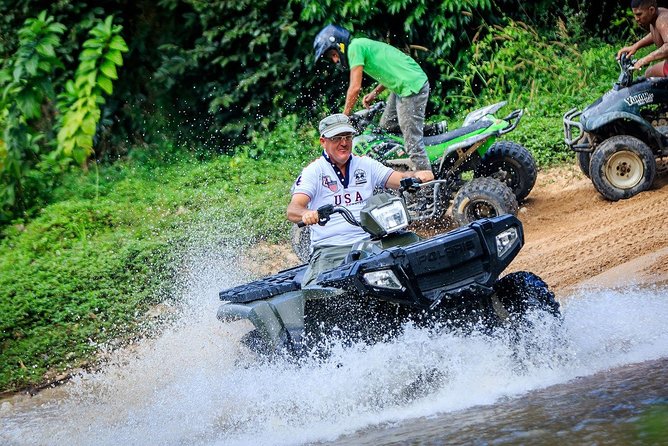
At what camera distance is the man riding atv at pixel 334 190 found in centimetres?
637

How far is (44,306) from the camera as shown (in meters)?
9.14

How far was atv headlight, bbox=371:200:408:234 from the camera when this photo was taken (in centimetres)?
581

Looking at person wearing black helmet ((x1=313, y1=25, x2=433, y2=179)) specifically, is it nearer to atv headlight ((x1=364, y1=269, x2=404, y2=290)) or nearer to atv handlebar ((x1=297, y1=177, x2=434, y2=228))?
atv handlebar ((x1=297, y1=177, x2=434, y2=228))

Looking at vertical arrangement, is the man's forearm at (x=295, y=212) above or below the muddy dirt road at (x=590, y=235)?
above

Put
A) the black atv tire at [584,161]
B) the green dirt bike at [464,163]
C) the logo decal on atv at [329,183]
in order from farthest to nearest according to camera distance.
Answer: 1. the black atv tire at [584,161]
2. the green dirt bike at [464,163]
3. the logo decal on atv at [329,183]

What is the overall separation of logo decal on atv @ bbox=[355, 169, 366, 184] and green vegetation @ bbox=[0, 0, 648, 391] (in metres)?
3.53

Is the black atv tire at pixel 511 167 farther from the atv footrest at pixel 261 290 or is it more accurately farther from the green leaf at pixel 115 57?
the green leaf at pixel 115 57

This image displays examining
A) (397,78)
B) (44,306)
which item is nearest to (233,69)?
(397,78)

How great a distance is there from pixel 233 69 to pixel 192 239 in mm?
4606

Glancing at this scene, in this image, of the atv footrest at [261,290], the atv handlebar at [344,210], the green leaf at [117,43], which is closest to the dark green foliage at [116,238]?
the green leaf at [117,43]

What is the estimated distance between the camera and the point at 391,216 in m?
5.84

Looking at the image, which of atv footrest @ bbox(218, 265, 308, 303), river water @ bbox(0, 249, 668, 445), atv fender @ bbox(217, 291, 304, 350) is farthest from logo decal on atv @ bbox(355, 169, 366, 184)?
river water @ bbox(0, 249, 668, 445)

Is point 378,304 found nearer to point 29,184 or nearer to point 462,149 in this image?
point 462,149

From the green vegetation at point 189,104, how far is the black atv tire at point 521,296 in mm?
4396
